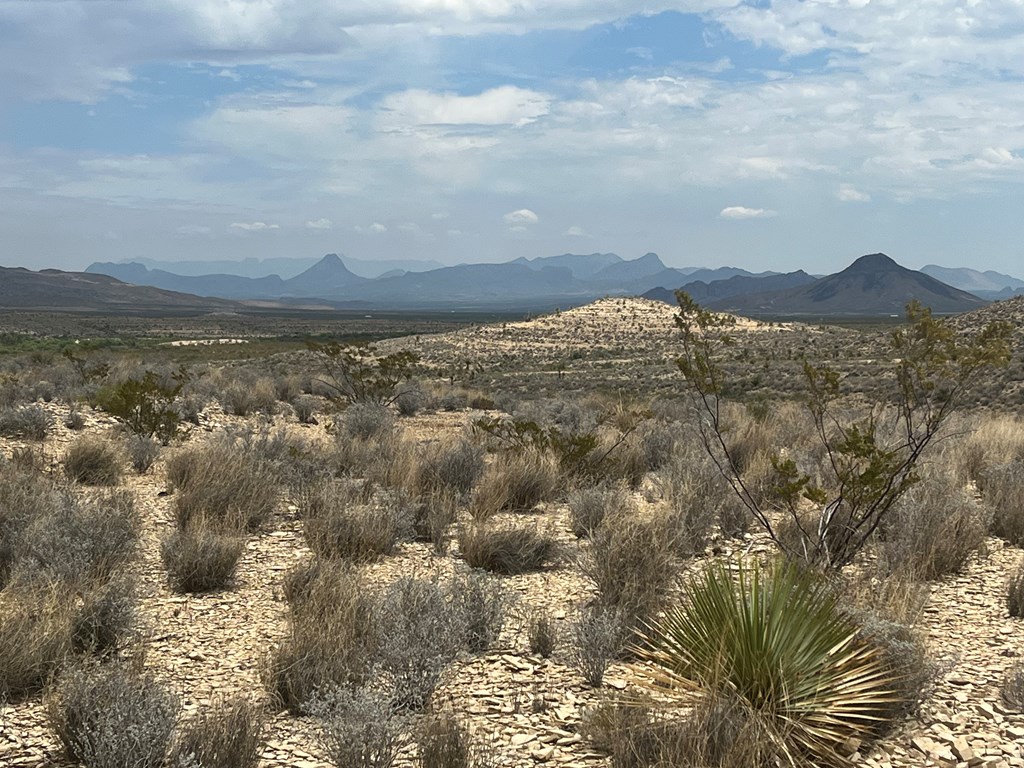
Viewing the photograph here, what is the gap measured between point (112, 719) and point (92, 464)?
684cm

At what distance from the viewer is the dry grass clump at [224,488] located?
303 inches

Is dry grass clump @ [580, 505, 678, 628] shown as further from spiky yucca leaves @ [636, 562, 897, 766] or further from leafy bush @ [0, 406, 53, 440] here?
leafy bush @ [0, 406, 53, 440]

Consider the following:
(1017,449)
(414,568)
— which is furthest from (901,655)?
(1017,449)

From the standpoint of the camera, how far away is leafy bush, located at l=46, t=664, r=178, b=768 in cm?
357

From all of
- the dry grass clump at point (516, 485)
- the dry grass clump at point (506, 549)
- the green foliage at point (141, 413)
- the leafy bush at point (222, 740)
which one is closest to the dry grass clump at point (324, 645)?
the leafy bush at point (222, 740)

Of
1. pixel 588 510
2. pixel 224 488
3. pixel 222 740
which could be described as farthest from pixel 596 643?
pixel 224 488

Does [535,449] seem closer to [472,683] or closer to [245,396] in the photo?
[472,683]

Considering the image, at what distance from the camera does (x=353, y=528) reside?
23.4 feet

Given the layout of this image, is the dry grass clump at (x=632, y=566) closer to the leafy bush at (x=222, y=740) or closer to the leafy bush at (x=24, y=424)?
the leafy bush at (x=222, y=740)

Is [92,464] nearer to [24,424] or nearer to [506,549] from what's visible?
[24,424]

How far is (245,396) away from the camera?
674 inches

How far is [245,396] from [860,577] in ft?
45.3

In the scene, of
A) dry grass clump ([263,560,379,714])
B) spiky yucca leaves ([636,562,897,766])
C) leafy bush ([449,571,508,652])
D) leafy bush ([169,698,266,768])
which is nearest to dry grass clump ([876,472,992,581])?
spiky yucca leaves ([636,562,897,766])

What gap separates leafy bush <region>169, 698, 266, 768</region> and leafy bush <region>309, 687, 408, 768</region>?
0.96ft
